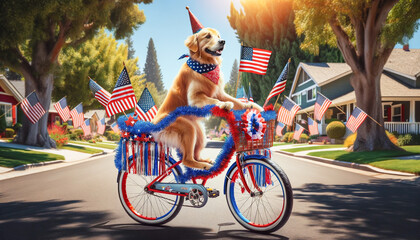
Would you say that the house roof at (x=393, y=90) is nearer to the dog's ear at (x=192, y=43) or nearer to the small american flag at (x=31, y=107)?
the small american flag at (x=31, y=107)

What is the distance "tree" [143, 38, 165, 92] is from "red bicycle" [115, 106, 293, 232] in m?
111

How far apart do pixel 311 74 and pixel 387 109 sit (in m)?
8.38

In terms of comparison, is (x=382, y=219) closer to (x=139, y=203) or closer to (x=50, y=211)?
(x=139, y=203)

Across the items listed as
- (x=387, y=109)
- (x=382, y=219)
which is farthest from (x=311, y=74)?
(x=382, y=219)

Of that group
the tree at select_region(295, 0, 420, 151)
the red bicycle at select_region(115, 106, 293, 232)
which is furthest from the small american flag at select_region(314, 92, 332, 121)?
the red bicycle at select_region(115, 106, 293, 232)

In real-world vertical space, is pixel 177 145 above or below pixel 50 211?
above

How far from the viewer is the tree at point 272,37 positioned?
1742 inches

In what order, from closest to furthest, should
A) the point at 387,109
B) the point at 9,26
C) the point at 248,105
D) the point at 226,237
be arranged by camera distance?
1. the point at 226,237
2. the point at 248,105
3. the point at 9,26
4. the point at 387,109

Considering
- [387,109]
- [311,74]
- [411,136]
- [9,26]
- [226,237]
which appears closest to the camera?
[226,237]

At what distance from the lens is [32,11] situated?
14289 mm

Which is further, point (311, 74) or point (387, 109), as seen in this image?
point (311, 74)

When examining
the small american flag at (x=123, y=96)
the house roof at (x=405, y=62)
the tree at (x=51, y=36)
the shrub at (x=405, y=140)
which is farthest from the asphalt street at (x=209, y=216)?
the house roof at (x=405, y=62)

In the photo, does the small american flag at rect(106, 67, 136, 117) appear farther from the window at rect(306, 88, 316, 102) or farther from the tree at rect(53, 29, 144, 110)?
the window at rect(306, 88, 316, 102)

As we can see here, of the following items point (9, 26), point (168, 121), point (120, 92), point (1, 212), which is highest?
point (9, 26)
